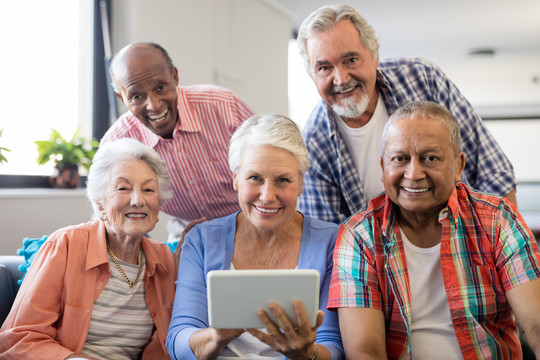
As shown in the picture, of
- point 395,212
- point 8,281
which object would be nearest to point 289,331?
point 395,212

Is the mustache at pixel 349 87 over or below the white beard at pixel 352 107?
over

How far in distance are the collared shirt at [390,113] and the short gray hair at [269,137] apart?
533 mm

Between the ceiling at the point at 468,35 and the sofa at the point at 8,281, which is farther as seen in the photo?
the ceiling at the point at 468,35

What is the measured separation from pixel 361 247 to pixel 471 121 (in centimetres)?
85

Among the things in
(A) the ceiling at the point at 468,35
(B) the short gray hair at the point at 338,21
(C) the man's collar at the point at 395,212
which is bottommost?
(C) the man's collar at the point at 395,212

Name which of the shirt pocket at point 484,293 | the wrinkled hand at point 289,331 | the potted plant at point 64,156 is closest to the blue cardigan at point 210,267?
the wrinkled hand at point 289,331

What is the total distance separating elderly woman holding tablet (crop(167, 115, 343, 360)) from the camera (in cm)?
163

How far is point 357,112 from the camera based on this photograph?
85.6 inches

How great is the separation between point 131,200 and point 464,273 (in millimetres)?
1030

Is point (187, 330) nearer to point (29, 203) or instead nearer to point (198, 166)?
point (198, 166)

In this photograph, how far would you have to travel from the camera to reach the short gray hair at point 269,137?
5.57 feet

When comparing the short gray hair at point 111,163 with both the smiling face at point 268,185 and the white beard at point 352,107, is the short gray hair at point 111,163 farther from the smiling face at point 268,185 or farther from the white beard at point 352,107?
the white beard at point 352,107

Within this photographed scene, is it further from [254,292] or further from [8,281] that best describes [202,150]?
[254,292]

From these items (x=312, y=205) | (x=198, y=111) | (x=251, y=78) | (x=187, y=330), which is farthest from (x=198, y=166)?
(x=251, y=78)
